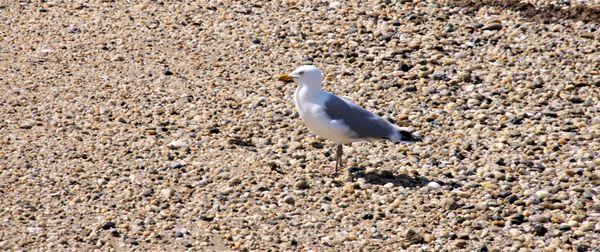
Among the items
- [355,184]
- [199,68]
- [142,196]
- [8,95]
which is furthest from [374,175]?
[8,95]

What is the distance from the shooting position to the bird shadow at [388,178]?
347 inches

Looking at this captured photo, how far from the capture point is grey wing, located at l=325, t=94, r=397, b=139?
346 inches

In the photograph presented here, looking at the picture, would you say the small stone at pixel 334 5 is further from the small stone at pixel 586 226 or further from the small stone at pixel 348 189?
the small stone at pixel 586 226

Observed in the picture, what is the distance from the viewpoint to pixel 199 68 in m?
11.8

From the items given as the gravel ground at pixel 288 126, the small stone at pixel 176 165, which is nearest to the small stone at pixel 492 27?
the gravel ground at pixel 288 126

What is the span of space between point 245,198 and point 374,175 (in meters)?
1.06

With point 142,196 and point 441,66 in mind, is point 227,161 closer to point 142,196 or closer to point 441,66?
point 142,196

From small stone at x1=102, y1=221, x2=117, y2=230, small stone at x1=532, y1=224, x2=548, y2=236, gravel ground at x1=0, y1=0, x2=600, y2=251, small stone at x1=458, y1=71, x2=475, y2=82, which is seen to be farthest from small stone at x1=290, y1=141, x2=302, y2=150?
small stone at x1=532, y1=224, x2=548, y2=236

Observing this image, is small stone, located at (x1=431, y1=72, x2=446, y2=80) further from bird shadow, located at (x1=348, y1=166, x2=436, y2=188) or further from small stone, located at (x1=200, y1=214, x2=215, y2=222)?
small stone, located at (x1=200, y1=214, x2=215, y2=222)

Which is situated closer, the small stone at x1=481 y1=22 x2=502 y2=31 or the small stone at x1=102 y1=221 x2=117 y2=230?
the small stone at x1=102 y1=221 x2=117 y2=230

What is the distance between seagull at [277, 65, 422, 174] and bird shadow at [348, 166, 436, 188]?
0.98 ft

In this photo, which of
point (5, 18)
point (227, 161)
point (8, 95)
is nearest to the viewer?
point (227, 161)

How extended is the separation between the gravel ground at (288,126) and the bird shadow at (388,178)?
20mm

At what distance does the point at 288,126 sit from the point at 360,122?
4.94 ft
